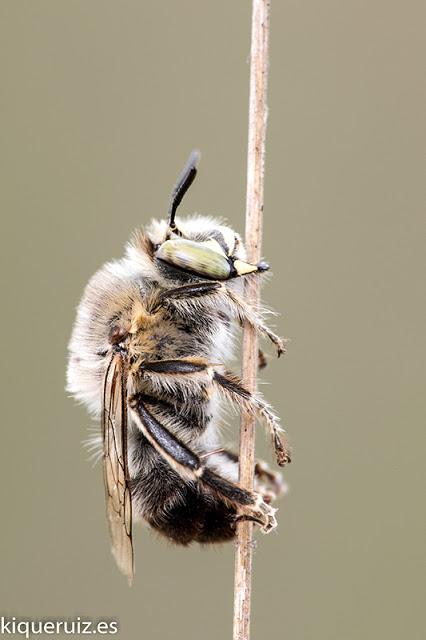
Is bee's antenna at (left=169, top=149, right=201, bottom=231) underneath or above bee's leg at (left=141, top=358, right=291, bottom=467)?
above

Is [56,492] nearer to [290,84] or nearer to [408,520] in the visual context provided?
[408,520]

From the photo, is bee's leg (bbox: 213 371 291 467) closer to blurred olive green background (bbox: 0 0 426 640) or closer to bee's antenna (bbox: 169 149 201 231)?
bee's antenna (bbox: 169 149 201 231)

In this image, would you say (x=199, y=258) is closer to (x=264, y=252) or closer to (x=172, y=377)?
(x=172, y=377)

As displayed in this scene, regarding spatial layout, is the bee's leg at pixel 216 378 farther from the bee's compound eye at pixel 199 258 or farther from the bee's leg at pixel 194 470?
the bee's compound eye at pixel 199 258

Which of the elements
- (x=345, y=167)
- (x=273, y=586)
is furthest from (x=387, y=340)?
(x=273, y=586)

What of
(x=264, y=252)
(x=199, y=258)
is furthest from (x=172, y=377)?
(x=264, y=252)

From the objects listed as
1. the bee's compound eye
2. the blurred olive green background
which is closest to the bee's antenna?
the bee's compound eye
